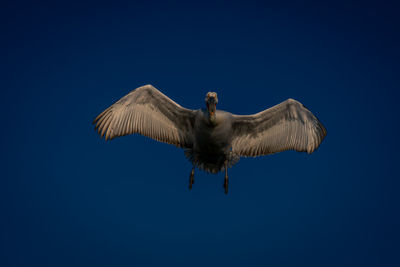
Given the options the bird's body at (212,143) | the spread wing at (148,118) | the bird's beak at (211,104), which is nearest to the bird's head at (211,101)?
the bird's beak at (211,104)

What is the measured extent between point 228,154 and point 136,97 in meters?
2.53

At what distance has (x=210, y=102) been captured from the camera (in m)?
7.07

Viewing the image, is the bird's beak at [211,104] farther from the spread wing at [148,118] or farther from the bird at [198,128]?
the spread wing at [148,118]

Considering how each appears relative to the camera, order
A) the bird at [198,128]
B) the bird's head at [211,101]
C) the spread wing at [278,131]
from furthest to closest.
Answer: the spread wing at [278,131]
the bird at [198,128]
the bird's head at [211,101]

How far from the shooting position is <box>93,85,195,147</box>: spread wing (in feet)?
26.1

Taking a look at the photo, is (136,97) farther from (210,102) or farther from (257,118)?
(257,118)

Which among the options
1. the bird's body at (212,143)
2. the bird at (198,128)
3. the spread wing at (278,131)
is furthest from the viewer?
the spread wing at (278,131)

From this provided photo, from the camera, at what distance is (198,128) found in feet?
24.7

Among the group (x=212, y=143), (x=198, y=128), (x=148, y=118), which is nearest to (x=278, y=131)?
(x=212, y=143)

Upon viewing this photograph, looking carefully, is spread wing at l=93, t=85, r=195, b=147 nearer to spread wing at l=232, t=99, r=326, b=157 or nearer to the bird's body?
the bird's body

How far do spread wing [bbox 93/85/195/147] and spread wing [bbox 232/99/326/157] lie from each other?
1.26 m

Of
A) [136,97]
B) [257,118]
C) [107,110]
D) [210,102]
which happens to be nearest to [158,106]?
[136,97]

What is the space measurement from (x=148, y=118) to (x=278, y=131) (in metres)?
3.16

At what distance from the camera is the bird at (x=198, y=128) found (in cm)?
790
